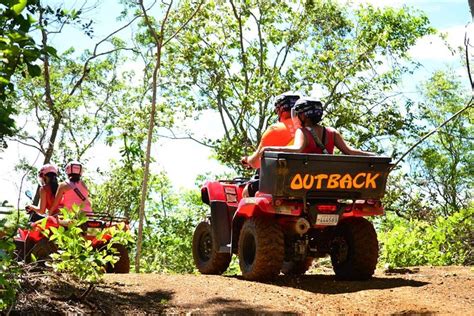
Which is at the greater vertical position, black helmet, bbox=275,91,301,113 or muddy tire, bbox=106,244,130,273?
black helmet, bbox=275,91,301,113

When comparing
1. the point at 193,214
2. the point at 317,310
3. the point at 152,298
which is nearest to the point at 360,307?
the point at 317,310

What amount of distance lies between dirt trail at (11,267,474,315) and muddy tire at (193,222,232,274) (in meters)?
1.09

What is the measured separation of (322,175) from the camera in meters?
7.66

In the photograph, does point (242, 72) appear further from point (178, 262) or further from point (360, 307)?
point (360, 307)

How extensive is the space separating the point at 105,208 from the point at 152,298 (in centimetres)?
1847

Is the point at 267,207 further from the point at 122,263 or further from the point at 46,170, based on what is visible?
the point at 46,170

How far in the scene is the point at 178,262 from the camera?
2212 centimetres

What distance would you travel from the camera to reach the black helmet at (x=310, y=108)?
791cm

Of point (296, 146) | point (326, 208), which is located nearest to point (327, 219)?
point (326, 208)

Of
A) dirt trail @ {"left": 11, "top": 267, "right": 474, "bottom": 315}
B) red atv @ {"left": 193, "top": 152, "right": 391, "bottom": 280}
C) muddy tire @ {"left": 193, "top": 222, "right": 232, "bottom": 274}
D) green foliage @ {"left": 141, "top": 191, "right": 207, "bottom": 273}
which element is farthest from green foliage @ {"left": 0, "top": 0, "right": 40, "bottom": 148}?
green foliage @ {"left": 141, "top": 191, "right": 207, "bottom": 273}

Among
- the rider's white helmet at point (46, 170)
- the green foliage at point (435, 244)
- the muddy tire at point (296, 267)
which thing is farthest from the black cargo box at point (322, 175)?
the green foliage at point (435, 244)

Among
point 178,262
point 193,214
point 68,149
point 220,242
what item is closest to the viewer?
point 220,242

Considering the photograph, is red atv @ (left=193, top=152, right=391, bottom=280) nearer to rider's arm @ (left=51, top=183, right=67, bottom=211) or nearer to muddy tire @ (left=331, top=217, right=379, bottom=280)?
muddy tire @ (left=331, top=217, right=379, bottom=280)

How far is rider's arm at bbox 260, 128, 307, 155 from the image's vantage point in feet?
25.4
